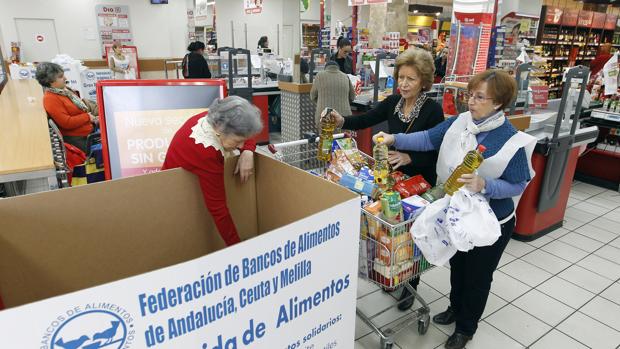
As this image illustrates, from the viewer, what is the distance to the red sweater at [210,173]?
5.25ft

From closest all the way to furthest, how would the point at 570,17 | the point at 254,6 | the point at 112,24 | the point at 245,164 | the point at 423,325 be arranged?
the point at 245,164, the point at 423,325, the point at 254,6, the point at 570,17, the point at 112,24

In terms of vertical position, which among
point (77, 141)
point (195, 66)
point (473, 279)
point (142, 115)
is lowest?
point (473, 279)

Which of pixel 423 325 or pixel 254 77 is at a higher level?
pixel 254 77

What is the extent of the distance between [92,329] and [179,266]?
0.18 m

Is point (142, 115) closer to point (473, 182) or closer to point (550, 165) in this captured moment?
point (473, 182)

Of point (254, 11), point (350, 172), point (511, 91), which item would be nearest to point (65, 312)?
point (350, 172)

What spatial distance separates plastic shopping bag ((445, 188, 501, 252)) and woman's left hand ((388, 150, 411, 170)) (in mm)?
493

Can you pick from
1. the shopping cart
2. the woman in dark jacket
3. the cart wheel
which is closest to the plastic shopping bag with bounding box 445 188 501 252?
the shopping cart

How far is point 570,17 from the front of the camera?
10.3m

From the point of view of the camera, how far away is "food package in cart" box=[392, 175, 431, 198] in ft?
6.34

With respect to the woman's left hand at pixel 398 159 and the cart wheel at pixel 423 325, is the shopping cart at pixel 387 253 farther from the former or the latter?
the cart wheel at pixel 423 325

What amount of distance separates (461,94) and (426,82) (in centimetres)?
152

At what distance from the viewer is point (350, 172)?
198 cm

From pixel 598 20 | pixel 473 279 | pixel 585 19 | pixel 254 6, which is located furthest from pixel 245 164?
pixel 598 20
